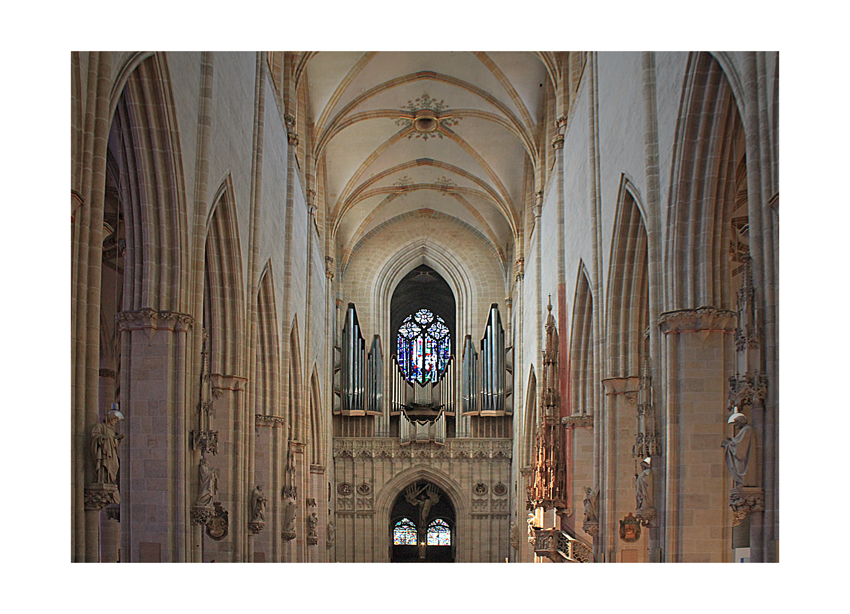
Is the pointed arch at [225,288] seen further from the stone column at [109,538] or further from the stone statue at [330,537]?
the stone statue at [330,537]

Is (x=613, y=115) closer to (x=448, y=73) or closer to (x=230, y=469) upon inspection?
→ (x=230, y=469)

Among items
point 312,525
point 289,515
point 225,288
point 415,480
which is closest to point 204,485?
point 225,288

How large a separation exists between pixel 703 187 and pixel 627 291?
4.69 m

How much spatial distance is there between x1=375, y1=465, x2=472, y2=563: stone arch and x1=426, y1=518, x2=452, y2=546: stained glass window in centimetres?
265

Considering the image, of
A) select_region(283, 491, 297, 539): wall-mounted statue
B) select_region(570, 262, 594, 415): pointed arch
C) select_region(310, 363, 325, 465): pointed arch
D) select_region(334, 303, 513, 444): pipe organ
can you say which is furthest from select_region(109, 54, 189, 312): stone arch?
select_region(334, 303, 513, 444): pipe organ

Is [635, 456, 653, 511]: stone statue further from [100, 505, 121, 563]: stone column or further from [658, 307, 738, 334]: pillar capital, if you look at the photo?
[100, 505, 121, 563]: stone column

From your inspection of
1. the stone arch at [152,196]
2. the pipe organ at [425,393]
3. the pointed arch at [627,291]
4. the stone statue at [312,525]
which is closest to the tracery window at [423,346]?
the pipe organ at [425,393]

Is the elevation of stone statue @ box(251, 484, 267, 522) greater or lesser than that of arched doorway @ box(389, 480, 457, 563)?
greater

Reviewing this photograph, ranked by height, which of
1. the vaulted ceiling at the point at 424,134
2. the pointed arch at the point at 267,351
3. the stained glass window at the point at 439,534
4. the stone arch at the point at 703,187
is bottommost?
the stained glass window at the point at 439,534

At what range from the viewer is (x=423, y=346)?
40062mm

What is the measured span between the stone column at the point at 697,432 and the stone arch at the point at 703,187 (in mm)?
287

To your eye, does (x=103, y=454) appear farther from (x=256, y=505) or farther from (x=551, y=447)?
(x=551, y=447)

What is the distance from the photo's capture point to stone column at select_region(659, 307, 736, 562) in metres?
12.2

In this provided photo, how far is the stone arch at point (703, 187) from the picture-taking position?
12.1 meters
